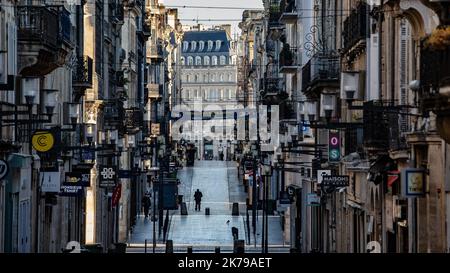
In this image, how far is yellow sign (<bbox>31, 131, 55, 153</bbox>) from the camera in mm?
33625

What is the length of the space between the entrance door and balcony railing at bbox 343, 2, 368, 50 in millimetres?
8836

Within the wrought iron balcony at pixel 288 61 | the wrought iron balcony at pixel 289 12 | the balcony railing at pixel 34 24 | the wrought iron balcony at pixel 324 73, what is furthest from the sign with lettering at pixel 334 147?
the wrought iron balcony at pixel 289 12

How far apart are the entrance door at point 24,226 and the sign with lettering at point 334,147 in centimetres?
1044

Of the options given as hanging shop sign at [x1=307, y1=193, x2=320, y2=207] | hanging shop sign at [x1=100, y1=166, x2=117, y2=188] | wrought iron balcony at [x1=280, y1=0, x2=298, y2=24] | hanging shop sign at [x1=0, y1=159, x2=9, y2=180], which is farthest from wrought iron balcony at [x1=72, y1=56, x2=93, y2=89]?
hanging shop sign at [x1=0, y1=159, x2=9, y2=180]

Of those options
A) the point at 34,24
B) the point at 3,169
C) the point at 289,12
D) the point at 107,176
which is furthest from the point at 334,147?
the point at 289,12

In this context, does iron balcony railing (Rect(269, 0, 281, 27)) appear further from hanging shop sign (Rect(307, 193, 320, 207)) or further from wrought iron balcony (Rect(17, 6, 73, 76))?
wrought iron balcony (Rect(17, 6, 73, 76))

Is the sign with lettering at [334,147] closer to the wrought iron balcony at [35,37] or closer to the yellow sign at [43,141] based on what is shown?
the wrought iron balcony at [35,37]

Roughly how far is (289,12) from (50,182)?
3076 cm

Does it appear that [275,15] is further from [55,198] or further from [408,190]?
[408,190]

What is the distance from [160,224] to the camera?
7550cm

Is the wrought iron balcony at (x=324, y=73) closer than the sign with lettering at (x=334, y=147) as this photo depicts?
No

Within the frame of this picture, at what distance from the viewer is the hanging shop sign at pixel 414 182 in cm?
2639
